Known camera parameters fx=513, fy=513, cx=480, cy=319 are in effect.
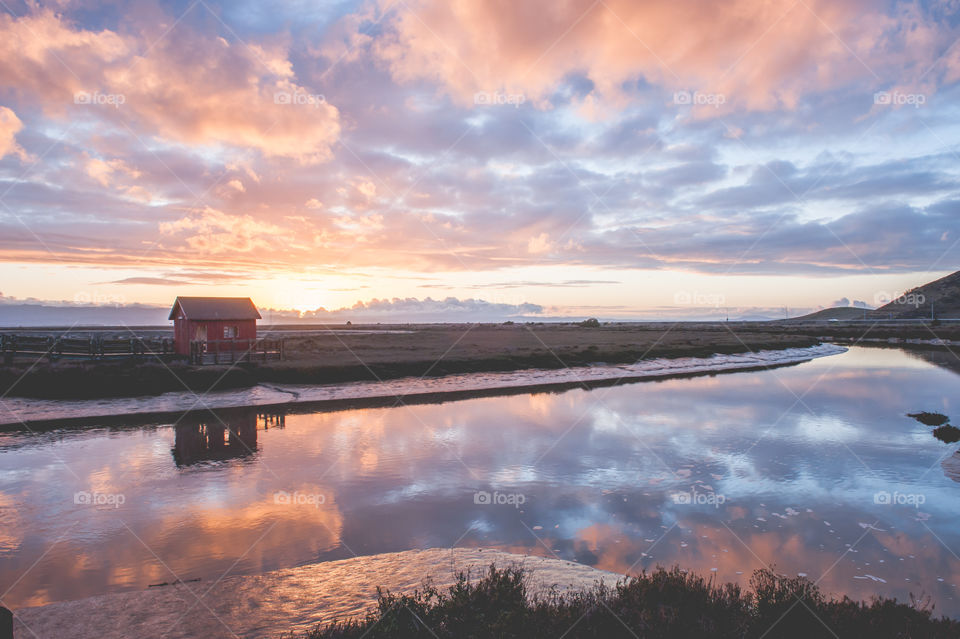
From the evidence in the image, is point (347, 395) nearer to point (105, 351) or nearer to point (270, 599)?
point (105, 351)

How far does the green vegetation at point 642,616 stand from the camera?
627cm

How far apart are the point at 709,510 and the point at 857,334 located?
138 meters

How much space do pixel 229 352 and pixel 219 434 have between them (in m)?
20.5

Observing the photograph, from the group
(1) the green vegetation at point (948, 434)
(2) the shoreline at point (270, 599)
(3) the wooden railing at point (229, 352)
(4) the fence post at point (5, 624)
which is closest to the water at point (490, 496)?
(2) the shoreline at point (270, 599)

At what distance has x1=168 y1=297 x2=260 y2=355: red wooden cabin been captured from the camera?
139 feet

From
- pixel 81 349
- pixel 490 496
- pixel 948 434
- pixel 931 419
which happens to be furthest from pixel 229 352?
pixel 931 419

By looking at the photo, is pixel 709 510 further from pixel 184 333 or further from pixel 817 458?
pixel 184 333

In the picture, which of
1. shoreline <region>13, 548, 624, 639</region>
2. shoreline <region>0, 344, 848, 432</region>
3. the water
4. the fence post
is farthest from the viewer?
shoreline <region>0, 344, 848, 432</region>

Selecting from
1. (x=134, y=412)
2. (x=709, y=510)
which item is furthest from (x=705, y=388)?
(x=134, y=412)

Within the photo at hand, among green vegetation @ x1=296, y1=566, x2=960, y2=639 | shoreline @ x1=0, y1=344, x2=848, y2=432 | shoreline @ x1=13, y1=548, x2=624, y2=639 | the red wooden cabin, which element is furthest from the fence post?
the red wooden cabin

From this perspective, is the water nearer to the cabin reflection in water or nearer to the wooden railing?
the cabin reflection in water

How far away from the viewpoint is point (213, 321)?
1688 inches

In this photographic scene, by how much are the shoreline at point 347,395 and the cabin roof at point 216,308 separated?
1376cm

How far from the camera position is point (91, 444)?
64.3 feet
